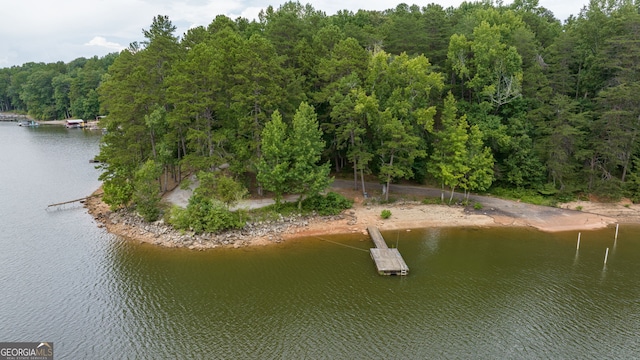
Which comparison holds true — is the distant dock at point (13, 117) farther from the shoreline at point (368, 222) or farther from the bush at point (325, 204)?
the bush at point (325, 204)

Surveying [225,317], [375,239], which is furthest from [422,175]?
[225,317]

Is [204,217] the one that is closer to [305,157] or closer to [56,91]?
[305,157]

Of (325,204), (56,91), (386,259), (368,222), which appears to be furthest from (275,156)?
(56,91)

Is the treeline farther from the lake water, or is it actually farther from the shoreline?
the lake water

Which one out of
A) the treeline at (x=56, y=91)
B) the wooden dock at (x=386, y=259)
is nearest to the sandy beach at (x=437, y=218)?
the wooden dock at (x=386, y=259)

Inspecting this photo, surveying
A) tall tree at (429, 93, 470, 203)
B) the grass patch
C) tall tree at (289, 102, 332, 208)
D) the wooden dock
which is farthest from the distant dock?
the grass patch

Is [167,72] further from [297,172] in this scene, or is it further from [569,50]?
[569,50]
